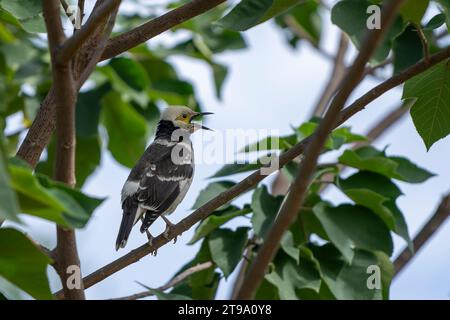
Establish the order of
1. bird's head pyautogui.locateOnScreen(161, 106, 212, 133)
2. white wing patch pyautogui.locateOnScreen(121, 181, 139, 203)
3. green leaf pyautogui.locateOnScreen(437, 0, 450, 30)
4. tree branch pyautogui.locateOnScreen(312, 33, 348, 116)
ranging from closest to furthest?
1. green leaf pyautogui.locateOnScreen(437, 0, 450, 30)
2. white wing patch pyautogui.locateOnScreen(121, 181, 139, 203)
3. bird's head pyautogui.locateOnScreen(161, 106, 212, 133)
4. tree branch pyautogui.locateOnScreen(312, 33, 348, 116)

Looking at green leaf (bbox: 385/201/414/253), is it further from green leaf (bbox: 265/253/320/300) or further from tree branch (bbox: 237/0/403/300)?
tree branch (bbox: 237/0/403/300)

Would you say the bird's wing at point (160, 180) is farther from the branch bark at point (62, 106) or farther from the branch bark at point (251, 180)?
the branch bark at point (62, 106)

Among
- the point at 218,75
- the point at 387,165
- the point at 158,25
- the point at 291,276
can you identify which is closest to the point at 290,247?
the point at 291,276

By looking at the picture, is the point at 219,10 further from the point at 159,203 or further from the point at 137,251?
the point at 137,251

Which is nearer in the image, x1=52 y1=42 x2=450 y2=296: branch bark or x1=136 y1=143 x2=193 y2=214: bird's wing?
x1=52 y1=42 x2=450 y2=296: branch bark

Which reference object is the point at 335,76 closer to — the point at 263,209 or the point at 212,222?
the point at 263,209

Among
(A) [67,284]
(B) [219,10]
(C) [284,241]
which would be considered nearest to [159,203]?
(C) [284,241]

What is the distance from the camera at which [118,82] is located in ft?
22.5

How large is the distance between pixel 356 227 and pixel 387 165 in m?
0.46

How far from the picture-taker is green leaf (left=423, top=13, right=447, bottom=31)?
3943 millimetres

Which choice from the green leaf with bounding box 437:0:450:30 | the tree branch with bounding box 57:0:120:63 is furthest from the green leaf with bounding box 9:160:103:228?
the green leaf with bounding box 437:0:450:30

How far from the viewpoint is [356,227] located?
512cm

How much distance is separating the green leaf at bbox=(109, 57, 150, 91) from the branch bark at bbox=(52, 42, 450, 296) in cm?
275
